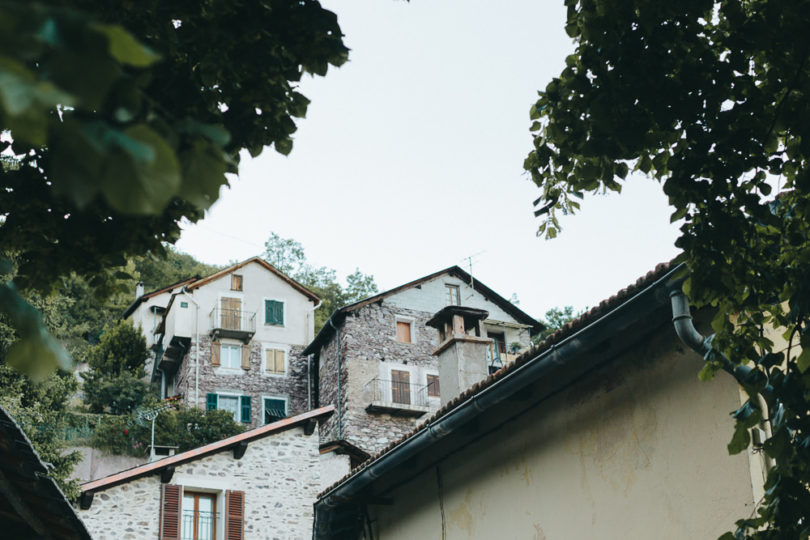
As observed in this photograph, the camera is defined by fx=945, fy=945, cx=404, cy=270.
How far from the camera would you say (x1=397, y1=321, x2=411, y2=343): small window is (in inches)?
1412

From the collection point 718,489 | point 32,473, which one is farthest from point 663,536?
point 32,473

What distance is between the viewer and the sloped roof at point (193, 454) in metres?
16.8

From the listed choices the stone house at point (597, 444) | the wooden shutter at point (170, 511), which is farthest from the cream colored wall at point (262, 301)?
the stone house at point (597, 444)

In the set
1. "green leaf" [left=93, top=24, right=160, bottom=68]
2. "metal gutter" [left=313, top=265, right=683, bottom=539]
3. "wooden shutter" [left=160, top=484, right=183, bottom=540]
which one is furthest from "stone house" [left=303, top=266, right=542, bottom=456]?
"green leaf" [left=93, top=24, right=160, bottom=68]

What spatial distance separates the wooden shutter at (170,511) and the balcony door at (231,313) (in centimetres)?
2282

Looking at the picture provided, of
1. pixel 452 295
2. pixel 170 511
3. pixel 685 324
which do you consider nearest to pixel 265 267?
pixel 452 295

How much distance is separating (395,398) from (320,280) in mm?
25533

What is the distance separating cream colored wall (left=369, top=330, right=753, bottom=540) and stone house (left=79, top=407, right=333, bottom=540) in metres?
8.42

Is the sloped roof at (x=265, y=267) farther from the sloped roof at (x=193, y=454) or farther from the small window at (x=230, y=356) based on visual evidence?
the sloped roof at (x=193, y=454)

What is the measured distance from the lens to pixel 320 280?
195ft

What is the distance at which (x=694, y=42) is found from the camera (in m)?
4.90

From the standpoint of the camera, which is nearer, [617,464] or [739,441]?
[739,441]

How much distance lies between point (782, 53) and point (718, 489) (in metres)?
3.41

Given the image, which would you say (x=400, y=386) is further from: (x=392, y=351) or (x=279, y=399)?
(x=279, y=399)
